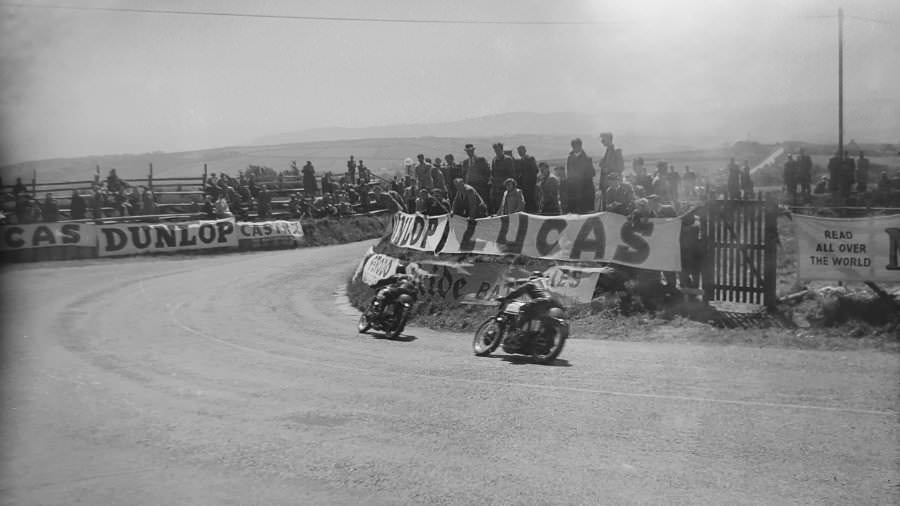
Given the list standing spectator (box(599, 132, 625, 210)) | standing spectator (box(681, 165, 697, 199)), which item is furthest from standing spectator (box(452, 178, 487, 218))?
standing spectator (box(681, 165, 697, 199))

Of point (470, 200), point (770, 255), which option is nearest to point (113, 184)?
point (470, 200)

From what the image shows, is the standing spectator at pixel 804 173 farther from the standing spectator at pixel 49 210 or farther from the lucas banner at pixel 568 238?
the standing spectator at pixel 49 210

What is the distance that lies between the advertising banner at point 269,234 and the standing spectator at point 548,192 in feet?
60.0

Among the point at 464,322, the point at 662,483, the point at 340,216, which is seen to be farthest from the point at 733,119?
the point at 662,483

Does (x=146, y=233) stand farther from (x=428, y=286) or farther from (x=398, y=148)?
(x=398, y=148)

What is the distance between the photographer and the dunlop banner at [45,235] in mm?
27500

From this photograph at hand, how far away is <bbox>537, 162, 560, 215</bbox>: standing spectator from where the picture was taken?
17.0 meters

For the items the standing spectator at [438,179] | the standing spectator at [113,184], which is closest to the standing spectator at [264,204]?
the standing spectator at [113,184]

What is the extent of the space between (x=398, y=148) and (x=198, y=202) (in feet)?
123

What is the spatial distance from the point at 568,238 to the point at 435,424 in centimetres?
793

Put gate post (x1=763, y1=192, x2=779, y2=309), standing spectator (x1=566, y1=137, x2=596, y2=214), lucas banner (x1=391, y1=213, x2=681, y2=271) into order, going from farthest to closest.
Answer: standing spectator (x1=566, y1=137, x2=596, y2=214), lucas banner (x1=391, y1=213, x2=681, y2=271), gate post (x1=763, y1=192, x2=779, y2=309)

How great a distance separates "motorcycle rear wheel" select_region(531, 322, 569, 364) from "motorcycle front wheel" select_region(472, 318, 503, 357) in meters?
0.76

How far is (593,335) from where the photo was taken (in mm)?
14383

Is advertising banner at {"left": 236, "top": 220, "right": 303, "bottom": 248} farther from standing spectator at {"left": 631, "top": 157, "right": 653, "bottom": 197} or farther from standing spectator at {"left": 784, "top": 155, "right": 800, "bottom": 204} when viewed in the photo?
standing spectator at {"left": 631, "top": 157, "right": 653, "bottom": 197}
